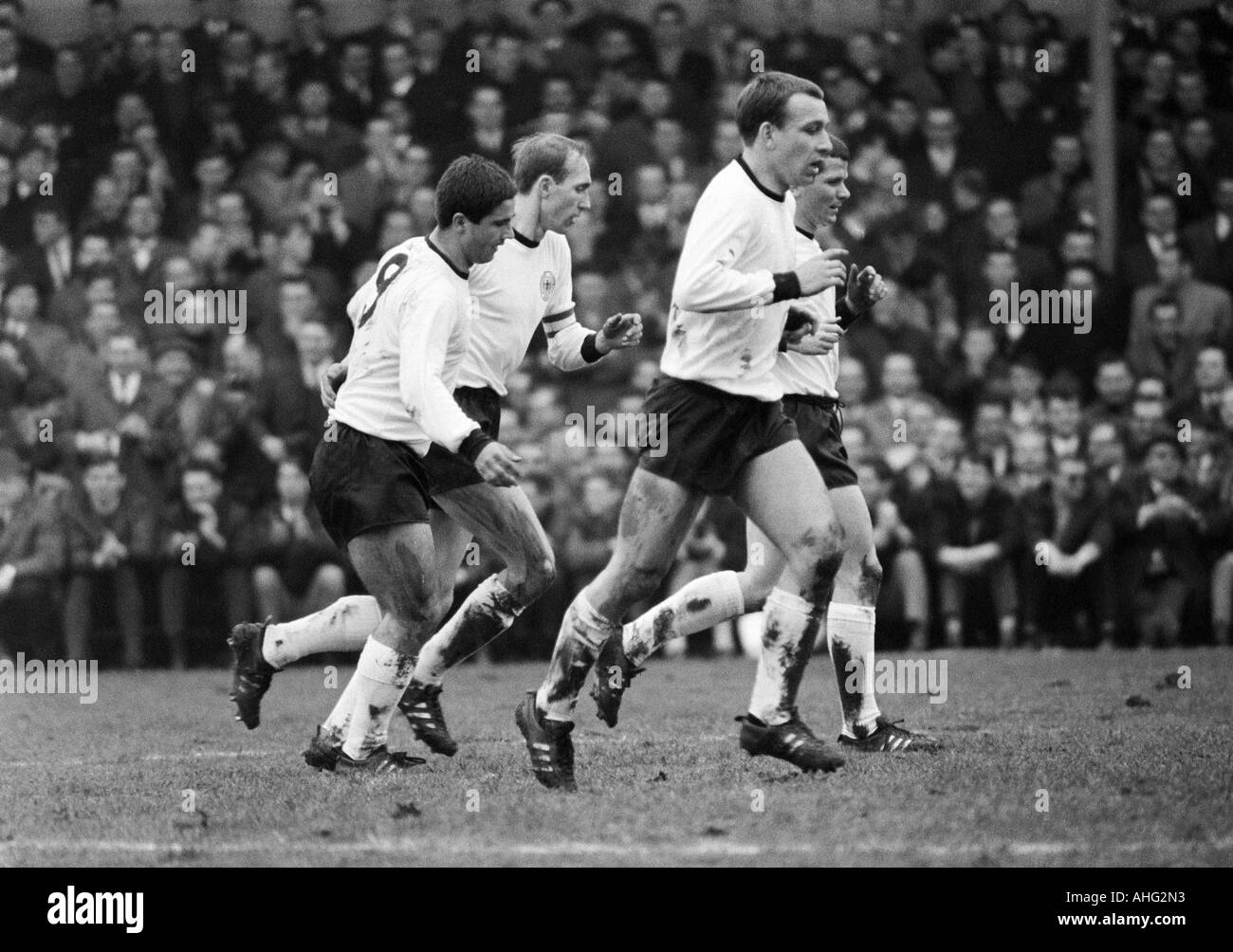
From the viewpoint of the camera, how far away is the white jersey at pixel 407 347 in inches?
273

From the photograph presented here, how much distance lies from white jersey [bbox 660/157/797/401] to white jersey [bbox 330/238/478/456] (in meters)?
0.77

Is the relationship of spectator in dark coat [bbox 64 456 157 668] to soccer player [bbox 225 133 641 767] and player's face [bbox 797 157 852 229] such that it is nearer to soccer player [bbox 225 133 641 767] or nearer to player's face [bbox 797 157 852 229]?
soccer player [bbox 225 133 641 767]

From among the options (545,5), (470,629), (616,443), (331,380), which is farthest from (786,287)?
(545,5)

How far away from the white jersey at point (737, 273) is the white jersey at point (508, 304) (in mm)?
1050

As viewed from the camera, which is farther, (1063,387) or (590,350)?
(1063,387)

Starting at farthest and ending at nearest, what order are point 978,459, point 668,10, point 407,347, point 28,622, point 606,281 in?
point 668,10, point 606,281, point 978,459, point 28,622, point 407,347

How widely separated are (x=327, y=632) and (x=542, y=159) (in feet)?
6.45

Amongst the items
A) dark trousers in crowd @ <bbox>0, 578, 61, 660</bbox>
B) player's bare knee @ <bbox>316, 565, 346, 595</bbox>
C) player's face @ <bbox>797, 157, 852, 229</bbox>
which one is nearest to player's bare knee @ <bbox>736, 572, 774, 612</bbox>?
player's face @ <bbox>797, 157, 852, 229</bbox>

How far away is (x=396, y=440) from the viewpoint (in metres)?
7.40

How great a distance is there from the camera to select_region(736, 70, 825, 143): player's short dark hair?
716 centimetres

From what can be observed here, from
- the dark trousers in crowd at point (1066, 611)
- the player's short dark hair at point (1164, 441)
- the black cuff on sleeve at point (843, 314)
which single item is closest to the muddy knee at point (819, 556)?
the black cuff on sleeve at point (843, 314)

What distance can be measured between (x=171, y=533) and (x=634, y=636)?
5.12 metres

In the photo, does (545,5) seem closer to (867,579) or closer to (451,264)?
(867,579)

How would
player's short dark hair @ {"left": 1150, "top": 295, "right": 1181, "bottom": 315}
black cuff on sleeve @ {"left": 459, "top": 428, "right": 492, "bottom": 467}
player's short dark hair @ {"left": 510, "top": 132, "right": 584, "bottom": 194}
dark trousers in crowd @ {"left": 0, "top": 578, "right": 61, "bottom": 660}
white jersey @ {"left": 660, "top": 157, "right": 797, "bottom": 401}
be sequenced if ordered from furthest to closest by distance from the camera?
player's short dark hair @ {"left": 1150, "top": 295, "right": 1181, "bottom": 315} → dark trousers in crowd @ {"left": 0, "top": 578, "right": 61, "bottom": 660} → player's short dark hair @ {"left": 510, "top": 132, "right": 584, "bottom": 194} → white jersey @ {"left": 660, "top": 157, "right": 797, "bottom": 401} → black cuff on sleeve @ {"left": 459, "top": 428, "right": 492, "bottom": 467}
